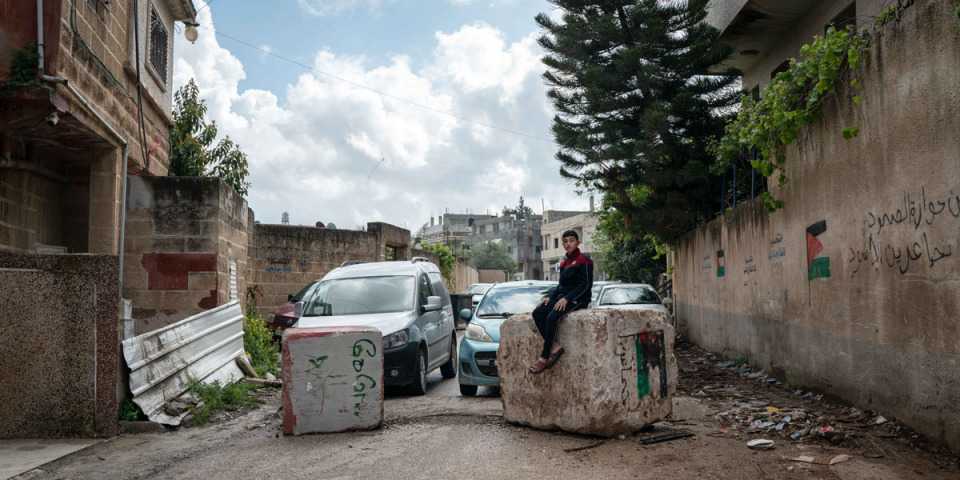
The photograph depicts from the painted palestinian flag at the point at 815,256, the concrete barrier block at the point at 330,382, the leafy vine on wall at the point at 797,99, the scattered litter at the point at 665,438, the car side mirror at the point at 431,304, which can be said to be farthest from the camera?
the car side mirror at the point at 431,304

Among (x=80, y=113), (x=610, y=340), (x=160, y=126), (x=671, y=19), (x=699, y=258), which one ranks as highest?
(x=671, y=19)

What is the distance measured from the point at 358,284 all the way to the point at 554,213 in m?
67.9

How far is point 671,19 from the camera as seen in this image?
13.8 m

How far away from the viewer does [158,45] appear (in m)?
11.9

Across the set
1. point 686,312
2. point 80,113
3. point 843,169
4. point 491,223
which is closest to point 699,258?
point 686,312

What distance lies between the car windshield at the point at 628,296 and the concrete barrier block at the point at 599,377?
810 cm

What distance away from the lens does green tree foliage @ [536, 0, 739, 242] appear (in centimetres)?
1348

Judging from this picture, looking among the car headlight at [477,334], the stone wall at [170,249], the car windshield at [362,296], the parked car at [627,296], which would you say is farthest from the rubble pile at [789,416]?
the stone wall at [170,249]

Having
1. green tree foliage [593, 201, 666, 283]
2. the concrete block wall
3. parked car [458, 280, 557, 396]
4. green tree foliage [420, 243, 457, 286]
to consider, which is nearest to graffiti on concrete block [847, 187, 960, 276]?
parked car [458, 280, 557, 396]

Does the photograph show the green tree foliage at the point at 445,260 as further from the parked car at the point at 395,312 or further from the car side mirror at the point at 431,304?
the car side mirror at the point at 431,304

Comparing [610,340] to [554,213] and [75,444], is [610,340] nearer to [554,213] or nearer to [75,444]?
[75,444]

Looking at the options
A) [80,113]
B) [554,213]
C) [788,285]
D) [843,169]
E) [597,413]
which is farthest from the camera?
[554,213]

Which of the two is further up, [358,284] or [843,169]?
[843,169]

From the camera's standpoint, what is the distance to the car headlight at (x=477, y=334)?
29.9ft
